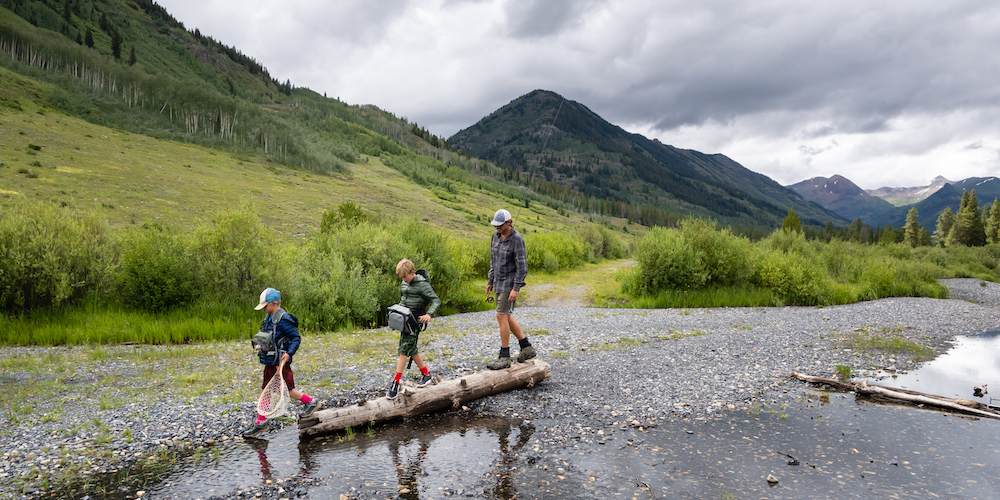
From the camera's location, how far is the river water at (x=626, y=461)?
5.34 m

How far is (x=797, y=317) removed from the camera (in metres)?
18.6

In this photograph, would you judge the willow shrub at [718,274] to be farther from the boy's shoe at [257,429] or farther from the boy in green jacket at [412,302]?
the boy's shoe at [257,429]

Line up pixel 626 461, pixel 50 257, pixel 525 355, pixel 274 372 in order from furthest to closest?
pixel 50 257
pixel 525 355
pixel 274 372
pixel 626 461

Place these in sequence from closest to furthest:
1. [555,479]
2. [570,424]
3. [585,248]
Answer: [555,479] < [570,424] < [585,248]

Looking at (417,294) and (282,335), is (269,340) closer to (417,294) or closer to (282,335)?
(282,335)

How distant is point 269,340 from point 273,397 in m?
1.11

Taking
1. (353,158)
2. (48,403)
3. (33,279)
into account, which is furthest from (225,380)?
(353,158)

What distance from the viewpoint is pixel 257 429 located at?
680 cm

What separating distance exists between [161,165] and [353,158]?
82629mm

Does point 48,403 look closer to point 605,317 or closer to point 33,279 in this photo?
point 33,279

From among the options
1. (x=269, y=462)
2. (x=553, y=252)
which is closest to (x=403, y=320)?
(x=269, y=462)

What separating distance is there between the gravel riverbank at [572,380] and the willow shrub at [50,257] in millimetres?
3089

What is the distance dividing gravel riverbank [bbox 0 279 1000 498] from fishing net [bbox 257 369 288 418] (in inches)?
21.0

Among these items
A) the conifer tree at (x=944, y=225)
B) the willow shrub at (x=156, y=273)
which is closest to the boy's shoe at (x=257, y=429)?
the willow shrub at (x=156, y=273)
